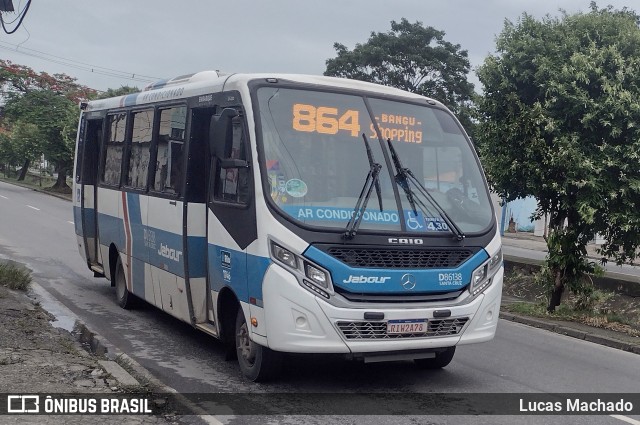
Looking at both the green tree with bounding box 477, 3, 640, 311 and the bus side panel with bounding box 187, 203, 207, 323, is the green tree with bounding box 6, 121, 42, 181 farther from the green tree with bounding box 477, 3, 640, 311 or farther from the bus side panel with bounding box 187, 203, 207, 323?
the bus side panel with bounding box 187, 203, 207, 323

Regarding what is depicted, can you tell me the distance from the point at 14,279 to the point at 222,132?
599 cm

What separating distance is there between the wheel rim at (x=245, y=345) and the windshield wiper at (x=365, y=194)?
1449 millimetres

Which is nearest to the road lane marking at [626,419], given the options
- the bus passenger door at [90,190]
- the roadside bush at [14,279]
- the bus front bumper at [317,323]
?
the bus front bumper at [317,323]

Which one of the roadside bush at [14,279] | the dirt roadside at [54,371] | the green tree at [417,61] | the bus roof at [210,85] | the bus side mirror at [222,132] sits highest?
the green tree at [417,61]

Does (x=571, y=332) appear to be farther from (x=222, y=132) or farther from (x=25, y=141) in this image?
(x=25, y=141)

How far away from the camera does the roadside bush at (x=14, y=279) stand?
11398 millimetres

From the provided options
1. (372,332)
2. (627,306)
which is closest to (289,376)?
(372,332)

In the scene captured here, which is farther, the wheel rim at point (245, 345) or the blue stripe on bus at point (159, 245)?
the blue stripe on bus at point (159, 245)

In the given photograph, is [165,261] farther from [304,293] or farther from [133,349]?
[304,293]

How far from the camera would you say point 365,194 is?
686 cm

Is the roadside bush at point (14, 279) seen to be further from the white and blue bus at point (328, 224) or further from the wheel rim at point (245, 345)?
the wheel rim at point (245, 345)

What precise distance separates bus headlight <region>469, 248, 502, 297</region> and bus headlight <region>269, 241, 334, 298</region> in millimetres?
1485

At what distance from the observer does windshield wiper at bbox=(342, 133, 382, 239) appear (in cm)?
656

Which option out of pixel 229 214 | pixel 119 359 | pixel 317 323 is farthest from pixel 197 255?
pixel 317 323
